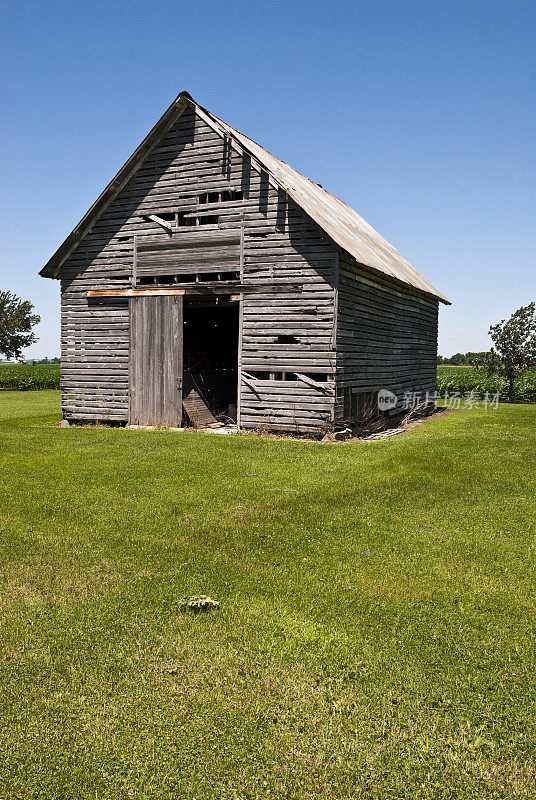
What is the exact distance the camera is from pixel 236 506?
7.70m

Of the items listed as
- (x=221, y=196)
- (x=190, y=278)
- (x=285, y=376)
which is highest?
(x=221, y=196)

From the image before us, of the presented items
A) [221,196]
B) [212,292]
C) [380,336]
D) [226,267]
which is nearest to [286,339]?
[212,292]

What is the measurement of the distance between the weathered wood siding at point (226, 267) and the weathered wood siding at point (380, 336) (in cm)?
70

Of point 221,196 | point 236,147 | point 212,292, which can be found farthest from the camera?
point 221,196

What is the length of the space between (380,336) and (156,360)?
279 inches

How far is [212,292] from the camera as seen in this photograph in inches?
628

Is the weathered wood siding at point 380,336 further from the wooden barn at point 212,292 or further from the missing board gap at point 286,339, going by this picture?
the missing board gap at point 286,339

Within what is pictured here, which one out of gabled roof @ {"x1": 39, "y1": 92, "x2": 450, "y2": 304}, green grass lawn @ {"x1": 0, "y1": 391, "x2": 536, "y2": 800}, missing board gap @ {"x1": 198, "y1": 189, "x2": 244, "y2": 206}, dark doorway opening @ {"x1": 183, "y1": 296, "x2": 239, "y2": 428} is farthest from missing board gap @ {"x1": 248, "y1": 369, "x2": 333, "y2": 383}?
green grass lawn @ {"x1": 0, "y1": 391, "x2": 536, "y2": 800}

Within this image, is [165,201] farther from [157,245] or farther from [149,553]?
[149,553]

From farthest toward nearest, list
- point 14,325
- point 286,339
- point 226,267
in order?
point 14,325 < point 226,267 < point 286,339

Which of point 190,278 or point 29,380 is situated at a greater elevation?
point 190,278

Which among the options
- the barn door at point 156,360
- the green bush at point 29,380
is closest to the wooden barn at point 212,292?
the barn door at point 156,360

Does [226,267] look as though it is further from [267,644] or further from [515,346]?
[515,346]

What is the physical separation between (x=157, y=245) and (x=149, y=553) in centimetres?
1272
